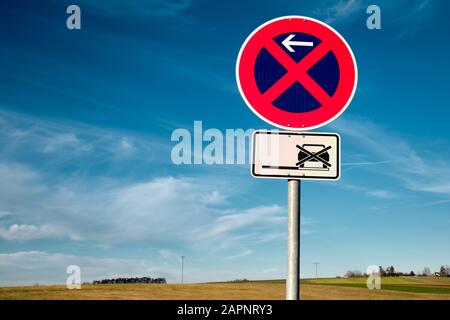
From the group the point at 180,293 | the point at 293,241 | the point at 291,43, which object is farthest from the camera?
the point at 180,293

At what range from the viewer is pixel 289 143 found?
3695 mm

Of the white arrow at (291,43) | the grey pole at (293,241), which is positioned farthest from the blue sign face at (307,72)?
the grey pole at (293,241)

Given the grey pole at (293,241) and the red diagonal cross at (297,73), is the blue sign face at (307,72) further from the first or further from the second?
the grey pole at (293,241)

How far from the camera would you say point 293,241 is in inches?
139

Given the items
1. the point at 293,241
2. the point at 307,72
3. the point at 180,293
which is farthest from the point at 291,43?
the point at 180,293

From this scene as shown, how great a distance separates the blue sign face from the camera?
3.93 m

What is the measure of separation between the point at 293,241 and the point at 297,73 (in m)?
1.41

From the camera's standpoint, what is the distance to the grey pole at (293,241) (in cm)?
351

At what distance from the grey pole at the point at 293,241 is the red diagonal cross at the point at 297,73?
0.76 meters

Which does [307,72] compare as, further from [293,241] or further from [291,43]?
[293,241]

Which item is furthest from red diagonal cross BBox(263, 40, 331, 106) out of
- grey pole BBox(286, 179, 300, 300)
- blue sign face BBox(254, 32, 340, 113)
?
grey pole BBox(286, 179, 300, 300)
